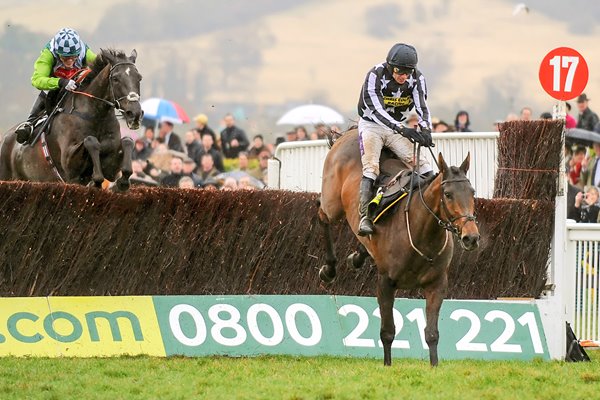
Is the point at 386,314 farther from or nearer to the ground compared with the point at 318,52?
nearer to the ground

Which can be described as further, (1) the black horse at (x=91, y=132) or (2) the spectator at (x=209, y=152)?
(2) the spectator at (x=209, y=152)

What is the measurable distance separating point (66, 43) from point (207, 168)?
6807 millimetres

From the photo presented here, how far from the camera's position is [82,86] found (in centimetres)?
1305

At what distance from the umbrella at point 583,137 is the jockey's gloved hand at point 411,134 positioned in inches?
289

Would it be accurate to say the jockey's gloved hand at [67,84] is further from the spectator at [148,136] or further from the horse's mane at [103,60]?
the spectator at [148,136]

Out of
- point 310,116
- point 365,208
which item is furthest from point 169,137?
point 365,208

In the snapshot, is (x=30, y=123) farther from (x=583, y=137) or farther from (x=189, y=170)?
(x=583, y=137)

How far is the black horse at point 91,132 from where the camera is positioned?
12.5 metres

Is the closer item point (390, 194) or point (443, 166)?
point (443, 166)

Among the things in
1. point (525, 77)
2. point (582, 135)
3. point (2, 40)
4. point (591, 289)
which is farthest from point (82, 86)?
point (525, 77)

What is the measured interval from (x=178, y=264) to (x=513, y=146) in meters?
3.71

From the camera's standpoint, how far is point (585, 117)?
18906mm

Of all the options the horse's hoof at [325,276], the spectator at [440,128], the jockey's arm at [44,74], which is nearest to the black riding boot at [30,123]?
the jockey's arm at [44,74]

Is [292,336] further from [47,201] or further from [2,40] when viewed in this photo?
[2,40]
